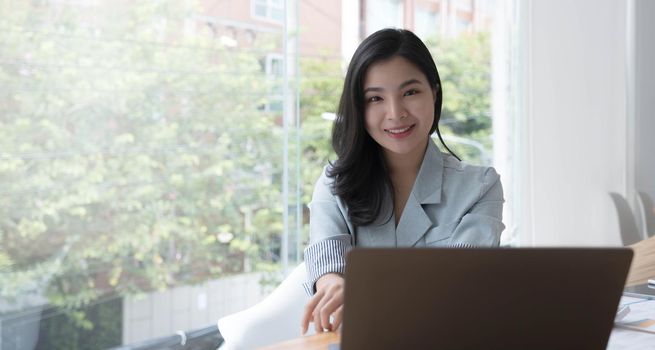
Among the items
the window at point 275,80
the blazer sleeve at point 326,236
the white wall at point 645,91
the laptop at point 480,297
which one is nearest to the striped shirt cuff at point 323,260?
the blazer sleeve at point 326,236

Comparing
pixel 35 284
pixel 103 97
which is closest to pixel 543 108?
pixel 103 97

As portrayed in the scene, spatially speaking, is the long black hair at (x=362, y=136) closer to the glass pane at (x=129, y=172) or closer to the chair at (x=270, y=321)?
the chair at (x=270, y=321)

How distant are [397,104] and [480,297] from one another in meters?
0.96

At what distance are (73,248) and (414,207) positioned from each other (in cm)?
139

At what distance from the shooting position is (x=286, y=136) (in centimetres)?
347

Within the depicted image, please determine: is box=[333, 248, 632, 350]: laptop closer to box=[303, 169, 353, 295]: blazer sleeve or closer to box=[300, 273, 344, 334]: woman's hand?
box=[300, 273, 344, 334]: woman's hand

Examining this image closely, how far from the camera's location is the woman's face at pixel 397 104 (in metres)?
1.86

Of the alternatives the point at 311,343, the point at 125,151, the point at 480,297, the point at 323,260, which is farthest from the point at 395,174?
the point at 125,151

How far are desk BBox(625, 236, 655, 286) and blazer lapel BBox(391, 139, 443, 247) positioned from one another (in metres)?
0.52

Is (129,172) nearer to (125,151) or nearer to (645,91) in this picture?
A: (125,151)

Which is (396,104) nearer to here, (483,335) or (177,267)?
(483,335)

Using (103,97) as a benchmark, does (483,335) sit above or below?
below

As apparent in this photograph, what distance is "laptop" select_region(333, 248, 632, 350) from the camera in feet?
3.02

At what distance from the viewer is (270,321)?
182 cm
